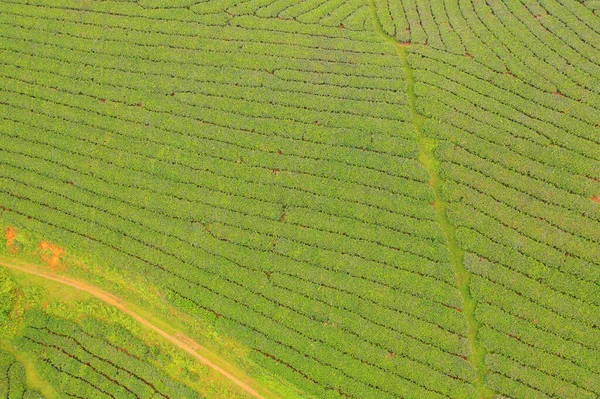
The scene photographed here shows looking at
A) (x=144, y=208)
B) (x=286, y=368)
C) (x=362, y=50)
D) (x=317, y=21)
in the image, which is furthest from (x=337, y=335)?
(x=317, y=21)

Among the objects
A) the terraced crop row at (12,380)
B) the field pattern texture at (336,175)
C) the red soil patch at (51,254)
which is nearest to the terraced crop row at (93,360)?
the field pattern texture at (336,175)

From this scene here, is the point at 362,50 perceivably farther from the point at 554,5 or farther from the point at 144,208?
the point at 144,208

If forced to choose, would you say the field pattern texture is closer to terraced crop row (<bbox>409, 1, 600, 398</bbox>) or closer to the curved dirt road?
terraced crop row (<bbox>409, 1, 600, 398</bbox>)

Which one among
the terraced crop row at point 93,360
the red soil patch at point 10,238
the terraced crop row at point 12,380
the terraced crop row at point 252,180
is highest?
the terraced crop row at point 252,180

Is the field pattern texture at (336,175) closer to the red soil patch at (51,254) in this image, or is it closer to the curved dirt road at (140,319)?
the red soil patch at (51,254)

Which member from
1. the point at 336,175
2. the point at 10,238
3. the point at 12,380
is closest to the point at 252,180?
the point at 336,175

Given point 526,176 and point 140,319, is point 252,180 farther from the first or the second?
point 526,176
